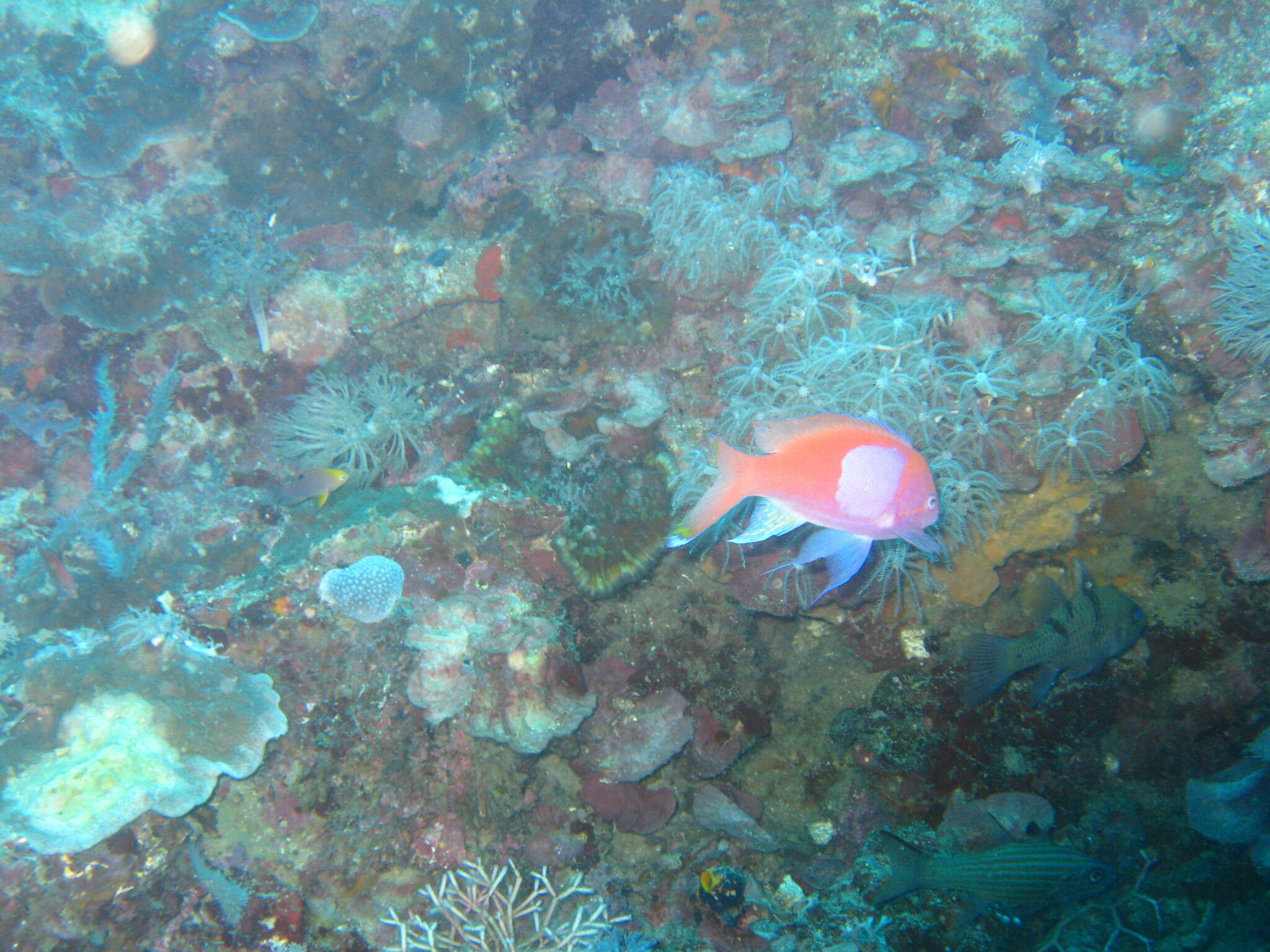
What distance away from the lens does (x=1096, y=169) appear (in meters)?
4.03

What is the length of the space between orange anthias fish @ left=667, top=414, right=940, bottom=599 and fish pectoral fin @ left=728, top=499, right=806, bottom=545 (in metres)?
0.10

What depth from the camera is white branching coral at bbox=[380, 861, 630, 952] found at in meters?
3.50

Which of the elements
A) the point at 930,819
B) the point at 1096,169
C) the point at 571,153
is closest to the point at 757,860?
the point at 930,819

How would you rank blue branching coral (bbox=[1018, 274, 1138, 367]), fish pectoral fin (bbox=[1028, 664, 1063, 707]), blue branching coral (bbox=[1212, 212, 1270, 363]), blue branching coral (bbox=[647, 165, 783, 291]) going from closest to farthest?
blue branching coral (bbox=[1212, 212, 1270, 363]) → blue branching coral (bbox=[1018, 274, 1138, 367]) → fish pectoral fin (bbox=[1028, 664, 1063, 707]) → blue branching coral (bbox=[647, 165, 783, 291])

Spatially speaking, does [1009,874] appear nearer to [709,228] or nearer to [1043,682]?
[1043,682]

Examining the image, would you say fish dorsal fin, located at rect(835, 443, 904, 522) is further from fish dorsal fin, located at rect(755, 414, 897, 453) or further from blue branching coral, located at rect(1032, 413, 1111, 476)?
blue branching coral, located at rect(1032, 413, 1111, 476)

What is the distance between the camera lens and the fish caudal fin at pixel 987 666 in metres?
3.58

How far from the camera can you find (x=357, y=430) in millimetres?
4961

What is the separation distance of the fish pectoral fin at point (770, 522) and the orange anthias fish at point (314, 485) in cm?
381

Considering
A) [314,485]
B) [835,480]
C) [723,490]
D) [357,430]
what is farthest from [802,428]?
[314,485]

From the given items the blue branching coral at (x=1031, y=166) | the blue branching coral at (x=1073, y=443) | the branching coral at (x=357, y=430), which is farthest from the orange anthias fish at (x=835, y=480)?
the branching coral at (x=357, y=430)

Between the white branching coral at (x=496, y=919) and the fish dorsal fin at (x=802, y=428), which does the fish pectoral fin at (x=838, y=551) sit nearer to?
the fish dorsal fin at (x=802, y=428)

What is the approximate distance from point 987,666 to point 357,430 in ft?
17.6

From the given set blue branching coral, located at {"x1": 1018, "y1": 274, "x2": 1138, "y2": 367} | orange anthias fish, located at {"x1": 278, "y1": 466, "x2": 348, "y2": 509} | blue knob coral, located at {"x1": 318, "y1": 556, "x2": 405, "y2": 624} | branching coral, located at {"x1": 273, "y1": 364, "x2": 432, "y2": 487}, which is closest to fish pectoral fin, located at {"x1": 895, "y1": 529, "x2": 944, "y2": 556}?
blue branching coral, located at {"x1": 1018, "y1": 274, "x2": 1138, "y2": 367}
